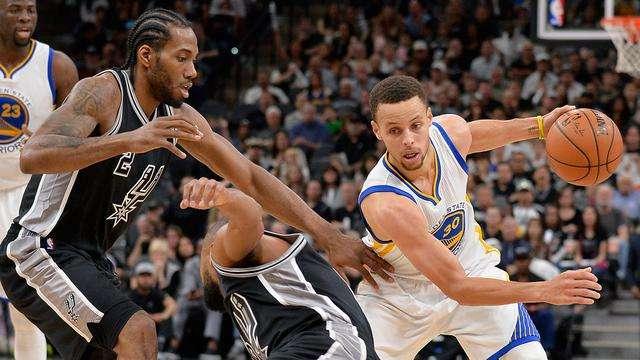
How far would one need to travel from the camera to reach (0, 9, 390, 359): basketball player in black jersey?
430 cm

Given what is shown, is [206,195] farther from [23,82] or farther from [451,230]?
[23,82]

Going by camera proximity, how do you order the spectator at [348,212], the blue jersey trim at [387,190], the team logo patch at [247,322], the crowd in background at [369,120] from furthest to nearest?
the spectator at [348,212] < the crowd in background at [369,120] < the blue jersey trim at [387,190] < the team logo patch at [247,322]

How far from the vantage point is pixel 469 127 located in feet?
18.5

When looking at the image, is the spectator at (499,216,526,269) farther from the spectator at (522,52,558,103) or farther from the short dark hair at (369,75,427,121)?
the short dark hair at (369,75,427,121)

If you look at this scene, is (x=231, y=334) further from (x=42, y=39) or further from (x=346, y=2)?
(x=42, y=39)

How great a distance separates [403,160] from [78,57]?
44.9 feet

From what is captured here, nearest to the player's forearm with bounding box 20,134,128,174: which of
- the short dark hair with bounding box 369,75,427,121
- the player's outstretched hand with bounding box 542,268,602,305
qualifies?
the short dark hair with bounding box 369,75,427,121

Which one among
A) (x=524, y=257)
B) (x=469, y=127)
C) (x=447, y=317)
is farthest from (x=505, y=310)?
(x=524, y=257)

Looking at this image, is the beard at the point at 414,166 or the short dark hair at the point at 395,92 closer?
the short dark hair at the point at 395,92

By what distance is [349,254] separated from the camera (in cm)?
496

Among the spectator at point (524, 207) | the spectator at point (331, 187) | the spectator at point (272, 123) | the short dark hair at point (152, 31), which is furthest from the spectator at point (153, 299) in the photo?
the short dark hair at point (152, 31)

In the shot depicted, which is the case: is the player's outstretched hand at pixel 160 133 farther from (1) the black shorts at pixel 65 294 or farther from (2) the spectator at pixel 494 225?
(2) the spectator at pixel 494 225

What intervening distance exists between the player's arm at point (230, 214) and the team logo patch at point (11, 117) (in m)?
2.50

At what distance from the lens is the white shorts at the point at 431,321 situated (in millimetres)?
5473
